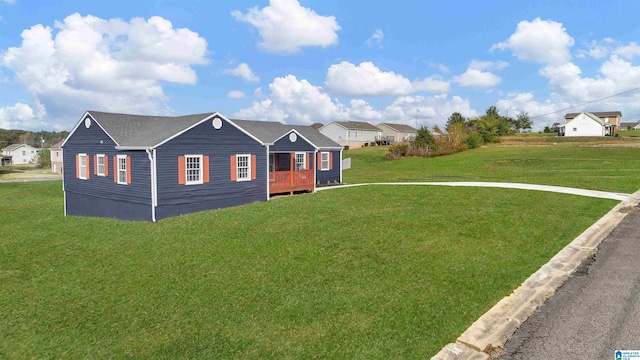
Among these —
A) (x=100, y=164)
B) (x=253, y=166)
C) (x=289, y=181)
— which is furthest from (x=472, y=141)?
(x=100, y=164)

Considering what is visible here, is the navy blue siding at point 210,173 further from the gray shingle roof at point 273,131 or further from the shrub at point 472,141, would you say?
the shrub at point 472,141

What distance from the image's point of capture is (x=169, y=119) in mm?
22984

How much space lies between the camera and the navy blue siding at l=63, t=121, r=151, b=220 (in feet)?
60.1

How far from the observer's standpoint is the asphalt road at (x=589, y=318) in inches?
243

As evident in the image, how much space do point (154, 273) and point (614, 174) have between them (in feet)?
95.6

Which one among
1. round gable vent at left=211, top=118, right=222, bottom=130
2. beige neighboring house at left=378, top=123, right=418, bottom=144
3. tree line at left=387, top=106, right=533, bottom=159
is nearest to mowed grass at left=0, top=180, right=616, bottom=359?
round gable vent at left=211, top=118, right=222, bottom=130

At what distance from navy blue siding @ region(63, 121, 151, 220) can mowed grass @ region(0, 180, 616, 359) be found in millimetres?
1373

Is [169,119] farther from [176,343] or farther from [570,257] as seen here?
[570,257]

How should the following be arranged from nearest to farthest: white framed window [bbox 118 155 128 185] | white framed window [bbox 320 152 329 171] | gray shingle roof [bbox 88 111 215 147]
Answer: gray shingle roof [bbox 88 111 215 147]
white framed window [bbox 118 155 128 185]
white framed window [bbox 320 152 329 171]

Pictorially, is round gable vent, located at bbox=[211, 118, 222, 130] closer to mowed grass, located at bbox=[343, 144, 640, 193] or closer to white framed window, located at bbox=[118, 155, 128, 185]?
white framed window, located at bbox=[118, 155, 128, 185]

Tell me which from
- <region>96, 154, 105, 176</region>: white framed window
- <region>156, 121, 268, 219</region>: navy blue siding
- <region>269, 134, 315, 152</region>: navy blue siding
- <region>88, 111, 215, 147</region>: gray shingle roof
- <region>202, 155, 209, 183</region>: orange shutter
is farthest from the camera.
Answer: <region>269, 134, 315, 152</region>: navy blue siding

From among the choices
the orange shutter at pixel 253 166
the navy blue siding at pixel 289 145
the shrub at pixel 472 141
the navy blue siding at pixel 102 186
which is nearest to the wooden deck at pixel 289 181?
the orange shutter at pixel 253 166

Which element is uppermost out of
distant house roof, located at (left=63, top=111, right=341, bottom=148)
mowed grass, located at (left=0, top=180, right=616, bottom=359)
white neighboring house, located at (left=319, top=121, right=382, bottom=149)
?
white neighboring house, located at (left=319, top=121, right=382, bottom=149)

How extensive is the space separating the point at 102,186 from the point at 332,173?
16086mm
